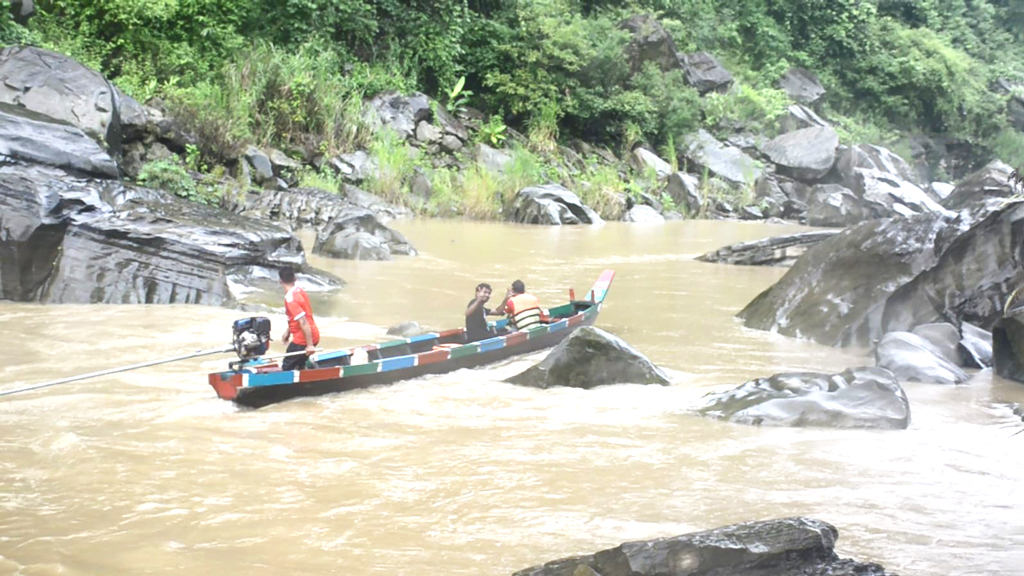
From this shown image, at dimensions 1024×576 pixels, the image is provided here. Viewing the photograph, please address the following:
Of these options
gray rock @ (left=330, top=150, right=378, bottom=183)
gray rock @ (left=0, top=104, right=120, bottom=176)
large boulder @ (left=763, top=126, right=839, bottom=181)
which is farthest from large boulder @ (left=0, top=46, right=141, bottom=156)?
large boulder @ (left=763, top=126, right=839, bottom=181)

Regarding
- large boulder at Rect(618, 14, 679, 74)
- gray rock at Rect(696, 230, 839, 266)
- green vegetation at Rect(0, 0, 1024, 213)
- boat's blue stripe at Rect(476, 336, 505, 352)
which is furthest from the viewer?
large boulder at Rect(618, 14, 679, 74)

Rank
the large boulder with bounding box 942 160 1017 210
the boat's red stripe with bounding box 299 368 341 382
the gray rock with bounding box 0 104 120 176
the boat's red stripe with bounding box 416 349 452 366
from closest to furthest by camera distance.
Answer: the boat's red stripe with bounding box 299 368 341 382 → the boat's red stripe with bounding box 416 349 452 366 → the gray rock with bounding box 0 104 120 176 → the large boulder with bounding box 942 160 1017 210

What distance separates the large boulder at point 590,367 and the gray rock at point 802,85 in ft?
94.7

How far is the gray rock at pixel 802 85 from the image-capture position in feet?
118

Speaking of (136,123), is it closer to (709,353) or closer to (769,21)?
(709,353)

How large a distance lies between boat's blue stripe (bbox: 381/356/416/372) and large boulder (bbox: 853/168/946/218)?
793 inches

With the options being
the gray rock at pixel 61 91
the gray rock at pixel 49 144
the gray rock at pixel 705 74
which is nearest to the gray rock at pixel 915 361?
the gray rock at pixel 49 144

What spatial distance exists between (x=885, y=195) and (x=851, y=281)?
16.6 meters

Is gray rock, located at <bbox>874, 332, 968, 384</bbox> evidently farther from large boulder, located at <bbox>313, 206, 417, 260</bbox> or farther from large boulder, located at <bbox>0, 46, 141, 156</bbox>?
large boulder, located at <bbox>0, 46, 141, 156</bbox>

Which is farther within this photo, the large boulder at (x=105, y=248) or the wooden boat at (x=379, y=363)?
the large boulder at (x=105, y=248)

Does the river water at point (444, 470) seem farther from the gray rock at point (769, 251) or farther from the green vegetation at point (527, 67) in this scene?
the green vegetation at point (527, 67)

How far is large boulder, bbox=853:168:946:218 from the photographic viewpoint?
26312mm

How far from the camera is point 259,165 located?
20.5m

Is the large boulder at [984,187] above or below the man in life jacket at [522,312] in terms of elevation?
above
